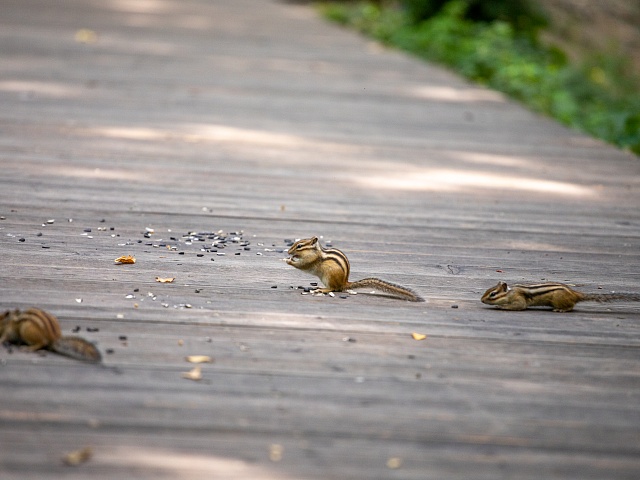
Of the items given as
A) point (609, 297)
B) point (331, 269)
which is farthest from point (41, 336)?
point (609, 297)

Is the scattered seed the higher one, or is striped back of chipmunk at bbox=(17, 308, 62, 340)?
striped back of chipmunk at bbox=(17, 308, 62, 340)

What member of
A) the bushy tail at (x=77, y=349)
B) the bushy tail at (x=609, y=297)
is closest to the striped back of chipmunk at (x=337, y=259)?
the bushy tail at (x=609, y=297)

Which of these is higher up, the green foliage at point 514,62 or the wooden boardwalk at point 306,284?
the green foliage at point 514,62

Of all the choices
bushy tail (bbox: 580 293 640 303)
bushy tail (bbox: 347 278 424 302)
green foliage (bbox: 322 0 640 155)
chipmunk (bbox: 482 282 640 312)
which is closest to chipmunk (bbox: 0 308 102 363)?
bushy tail (bbox: 347 278 424 302)

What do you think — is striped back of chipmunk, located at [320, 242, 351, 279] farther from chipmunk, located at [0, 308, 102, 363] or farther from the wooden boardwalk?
chipmunk, located at [0, 308, 102, 363]

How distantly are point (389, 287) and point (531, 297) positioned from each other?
1.67 feet

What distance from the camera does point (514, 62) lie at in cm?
1066

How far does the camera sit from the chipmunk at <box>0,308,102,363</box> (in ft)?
9.04

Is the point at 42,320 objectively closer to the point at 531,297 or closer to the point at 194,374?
the point at 194,374

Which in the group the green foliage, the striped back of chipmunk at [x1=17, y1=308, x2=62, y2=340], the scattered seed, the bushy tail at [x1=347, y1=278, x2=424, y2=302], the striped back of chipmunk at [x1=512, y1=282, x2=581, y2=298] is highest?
the green foliage

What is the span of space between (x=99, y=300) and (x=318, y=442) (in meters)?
1.23

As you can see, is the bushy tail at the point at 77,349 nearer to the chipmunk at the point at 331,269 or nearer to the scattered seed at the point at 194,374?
the scattered seed at the point at 194,374

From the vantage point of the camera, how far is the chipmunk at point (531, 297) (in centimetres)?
342

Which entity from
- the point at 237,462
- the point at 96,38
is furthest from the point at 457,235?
the point at 96,38
